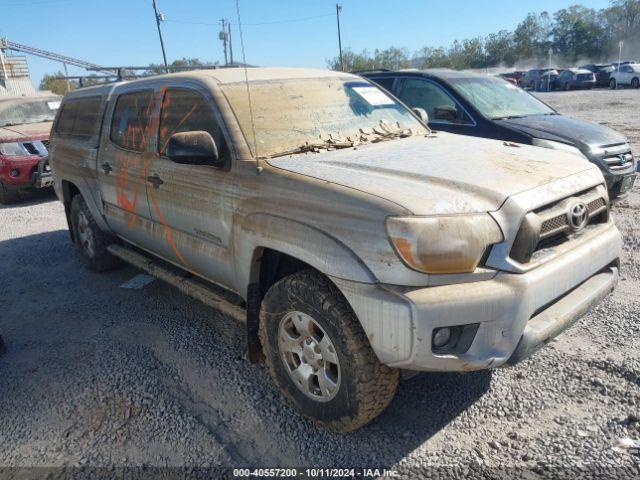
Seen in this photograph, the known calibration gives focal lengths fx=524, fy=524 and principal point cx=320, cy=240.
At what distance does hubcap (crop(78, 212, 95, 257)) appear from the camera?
5.38 m

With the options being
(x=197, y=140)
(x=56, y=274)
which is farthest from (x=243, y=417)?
(x=56, y=274)

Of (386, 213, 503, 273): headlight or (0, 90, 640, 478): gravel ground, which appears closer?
(386, 213, 503, 273): headlight

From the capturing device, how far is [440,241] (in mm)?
2301

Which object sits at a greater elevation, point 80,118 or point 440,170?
point 80,118

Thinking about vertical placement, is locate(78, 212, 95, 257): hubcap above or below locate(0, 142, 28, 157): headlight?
below

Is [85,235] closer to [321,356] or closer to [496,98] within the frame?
[321,356]

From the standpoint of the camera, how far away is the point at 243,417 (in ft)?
9.95

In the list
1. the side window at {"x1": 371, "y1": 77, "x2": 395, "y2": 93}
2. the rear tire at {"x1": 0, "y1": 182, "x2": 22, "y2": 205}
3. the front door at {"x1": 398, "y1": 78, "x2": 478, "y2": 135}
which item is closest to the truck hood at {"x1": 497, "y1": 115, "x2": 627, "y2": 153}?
the front door at {"x1": 398, "y1": 78, "x2": 478, "y2": 135}

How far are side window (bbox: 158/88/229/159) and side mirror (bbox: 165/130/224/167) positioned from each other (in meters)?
0.12

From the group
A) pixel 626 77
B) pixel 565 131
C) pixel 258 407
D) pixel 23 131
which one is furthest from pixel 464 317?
pixel 626 77

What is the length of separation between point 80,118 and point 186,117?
7.50ft

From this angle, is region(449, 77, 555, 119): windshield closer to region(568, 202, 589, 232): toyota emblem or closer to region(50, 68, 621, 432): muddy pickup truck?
region(50, 68, 621, 432): muddy pickup truck

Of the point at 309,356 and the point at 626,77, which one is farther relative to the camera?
the point at 626,77

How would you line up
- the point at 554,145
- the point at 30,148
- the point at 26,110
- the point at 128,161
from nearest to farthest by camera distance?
the point at 128,161
the point at 554,145
the point at 30,148
the point at 26,110
